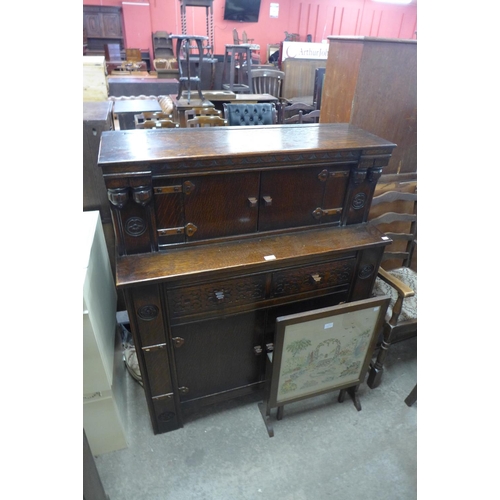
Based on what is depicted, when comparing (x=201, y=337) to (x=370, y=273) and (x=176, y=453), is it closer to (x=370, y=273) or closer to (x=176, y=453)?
(x=176, y=453)

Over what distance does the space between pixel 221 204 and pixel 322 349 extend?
77 centimetres

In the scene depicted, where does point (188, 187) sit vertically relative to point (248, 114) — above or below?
below

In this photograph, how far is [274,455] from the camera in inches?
63.7

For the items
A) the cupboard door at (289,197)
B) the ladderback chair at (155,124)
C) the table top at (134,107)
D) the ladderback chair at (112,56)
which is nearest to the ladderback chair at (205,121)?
the ladderback chair at (155,124)

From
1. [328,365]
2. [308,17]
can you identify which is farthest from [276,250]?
[308,17]

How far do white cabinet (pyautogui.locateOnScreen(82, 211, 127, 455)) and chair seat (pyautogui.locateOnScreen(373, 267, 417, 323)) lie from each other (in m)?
1.37

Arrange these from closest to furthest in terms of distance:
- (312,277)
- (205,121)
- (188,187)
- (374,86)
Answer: (188,187)
(312,277)
(374,86)
(205,121)

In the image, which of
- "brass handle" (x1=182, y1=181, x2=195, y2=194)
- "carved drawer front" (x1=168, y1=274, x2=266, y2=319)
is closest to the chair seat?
"carved drawer front" (x1=168, y1=274, x2=266, y2=319)

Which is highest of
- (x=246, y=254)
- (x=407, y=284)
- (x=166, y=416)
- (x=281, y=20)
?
(x=281, y=20)

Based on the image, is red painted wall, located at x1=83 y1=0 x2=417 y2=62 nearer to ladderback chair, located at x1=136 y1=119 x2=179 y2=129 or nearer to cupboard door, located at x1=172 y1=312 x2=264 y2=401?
ladderback chair, located at x1=136 y1=119 x2=179 y2=129

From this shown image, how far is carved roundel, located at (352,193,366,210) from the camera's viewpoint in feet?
4.96

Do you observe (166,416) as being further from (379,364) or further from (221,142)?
(221,142)

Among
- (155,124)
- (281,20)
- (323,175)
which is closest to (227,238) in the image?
(323,175)

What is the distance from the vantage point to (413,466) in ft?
5.24
